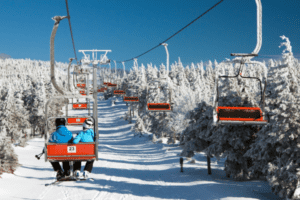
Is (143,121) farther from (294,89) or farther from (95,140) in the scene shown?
(95,140)

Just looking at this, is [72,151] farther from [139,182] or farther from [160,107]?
[139,182]

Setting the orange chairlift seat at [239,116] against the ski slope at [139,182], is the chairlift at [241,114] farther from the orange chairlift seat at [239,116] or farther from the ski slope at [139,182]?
the ski slope at [139,182]

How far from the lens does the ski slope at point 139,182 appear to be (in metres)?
24.4

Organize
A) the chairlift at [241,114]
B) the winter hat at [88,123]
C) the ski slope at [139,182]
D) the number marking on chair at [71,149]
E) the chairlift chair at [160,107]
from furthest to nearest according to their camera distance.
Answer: the ski slope at [139,182] → the chairlift chair at [160,107] → the number marking on chair at [71,149] → the winter hat at [88,123] → the chairlift at [241,114]

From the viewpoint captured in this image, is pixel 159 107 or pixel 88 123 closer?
pixel 88 123

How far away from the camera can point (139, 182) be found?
96.4 ft

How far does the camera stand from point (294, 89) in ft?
67.9

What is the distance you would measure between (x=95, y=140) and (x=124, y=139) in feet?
199

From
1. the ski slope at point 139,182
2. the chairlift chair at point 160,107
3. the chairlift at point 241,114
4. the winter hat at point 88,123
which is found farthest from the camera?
the ski slope at point 139,182

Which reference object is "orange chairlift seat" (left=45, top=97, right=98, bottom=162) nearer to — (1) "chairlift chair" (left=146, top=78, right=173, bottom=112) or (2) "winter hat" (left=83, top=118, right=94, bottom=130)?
(2) "winter hat" (left=83, top=118, right=94, bottom=130)

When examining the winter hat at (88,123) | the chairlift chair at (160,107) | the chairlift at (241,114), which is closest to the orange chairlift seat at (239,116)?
the chairlift at (241,114)

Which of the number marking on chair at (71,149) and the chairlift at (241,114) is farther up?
the chairlift at (241,114)

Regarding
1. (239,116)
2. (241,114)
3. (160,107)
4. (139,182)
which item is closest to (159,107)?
(160,107)

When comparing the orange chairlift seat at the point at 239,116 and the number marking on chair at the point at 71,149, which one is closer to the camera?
the orange chairlift seat at the point at 239,116
